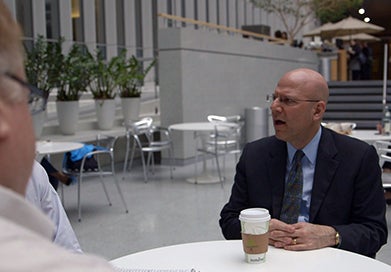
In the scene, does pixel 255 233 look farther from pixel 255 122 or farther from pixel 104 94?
pixel 255 122

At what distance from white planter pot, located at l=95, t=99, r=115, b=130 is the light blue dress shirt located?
7001 millimetres

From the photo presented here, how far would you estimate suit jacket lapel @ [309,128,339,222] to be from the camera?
2.32m

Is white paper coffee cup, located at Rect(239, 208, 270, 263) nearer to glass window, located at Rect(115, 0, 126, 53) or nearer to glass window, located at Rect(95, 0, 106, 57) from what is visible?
glass window, located at Rect(95, 0, 106, 57)

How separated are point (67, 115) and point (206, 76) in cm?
295

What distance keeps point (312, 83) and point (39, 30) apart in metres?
11.1

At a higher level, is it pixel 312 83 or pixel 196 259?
pixel 312 83

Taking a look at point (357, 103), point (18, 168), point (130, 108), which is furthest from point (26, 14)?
point (18, 168)

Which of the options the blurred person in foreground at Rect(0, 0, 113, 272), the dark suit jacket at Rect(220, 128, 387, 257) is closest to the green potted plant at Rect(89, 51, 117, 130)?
the dark suit jacket at Rect(220, 128, 387, 257)

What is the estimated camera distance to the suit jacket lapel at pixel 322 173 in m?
2.32

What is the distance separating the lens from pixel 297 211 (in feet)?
7.73

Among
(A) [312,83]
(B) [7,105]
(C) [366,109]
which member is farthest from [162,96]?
(B) [7,105]

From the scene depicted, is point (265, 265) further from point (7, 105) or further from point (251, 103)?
point (251, 103)

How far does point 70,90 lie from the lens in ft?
28.1

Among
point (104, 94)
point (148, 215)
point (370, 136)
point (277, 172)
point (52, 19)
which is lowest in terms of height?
point (148, 215)
